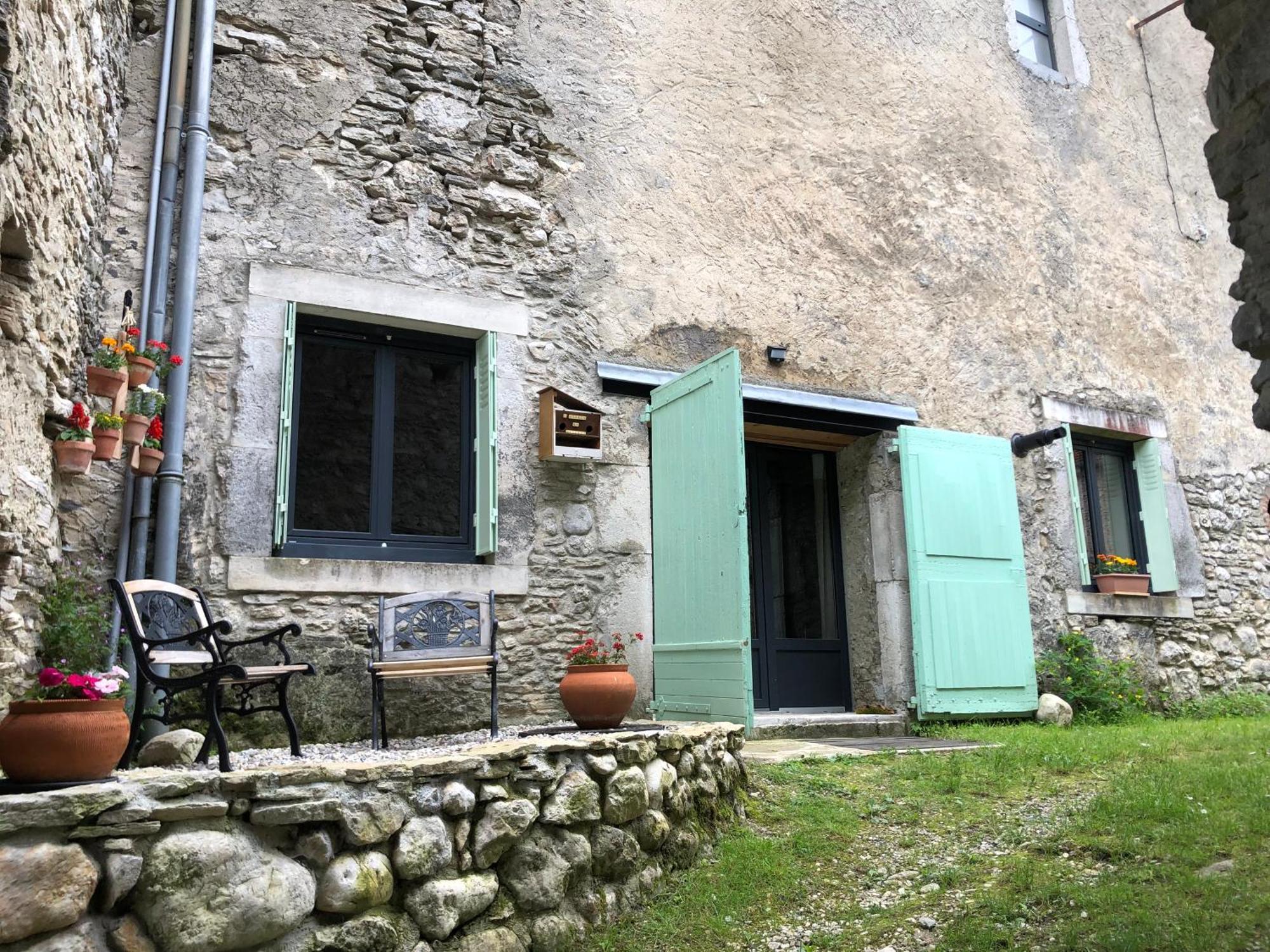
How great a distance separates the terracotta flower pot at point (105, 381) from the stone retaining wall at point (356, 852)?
2.03m

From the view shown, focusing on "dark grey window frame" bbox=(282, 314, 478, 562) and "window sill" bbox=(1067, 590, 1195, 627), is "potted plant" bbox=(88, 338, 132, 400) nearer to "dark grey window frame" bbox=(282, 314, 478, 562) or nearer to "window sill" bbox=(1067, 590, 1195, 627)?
"dark grey window frame" bbox=(282, 314, 478, 562)

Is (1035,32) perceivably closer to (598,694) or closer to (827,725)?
(827,725)

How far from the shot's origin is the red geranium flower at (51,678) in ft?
8.36

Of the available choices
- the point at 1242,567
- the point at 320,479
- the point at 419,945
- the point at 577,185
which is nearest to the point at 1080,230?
the point at 1242,567

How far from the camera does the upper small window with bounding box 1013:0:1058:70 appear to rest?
8.81m

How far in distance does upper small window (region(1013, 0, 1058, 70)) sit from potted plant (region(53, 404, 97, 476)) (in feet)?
26.4

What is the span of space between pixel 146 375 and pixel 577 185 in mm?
2902

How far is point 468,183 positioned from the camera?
5918 millimetres

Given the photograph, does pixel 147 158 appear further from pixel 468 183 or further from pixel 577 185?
pixel 577 185

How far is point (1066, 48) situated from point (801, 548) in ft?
17.6

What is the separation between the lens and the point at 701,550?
18.0ft

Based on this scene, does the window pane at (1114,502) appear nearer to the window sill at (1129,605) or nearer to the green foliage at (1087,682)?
the window sill at (1129,605)

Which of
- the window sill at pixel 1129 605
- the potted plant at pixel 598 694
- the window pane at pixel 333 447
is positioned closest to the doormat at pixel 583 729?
the potted plant at pixel 598 694

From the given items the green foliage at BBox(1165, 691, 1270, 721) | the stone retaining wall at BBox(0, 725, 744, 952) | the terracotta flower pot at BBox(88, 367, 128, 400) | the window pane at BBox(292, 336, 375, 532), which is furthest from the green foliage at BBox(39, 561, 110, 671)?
the green foliage at BBox(1165, 691, 1270, 721)
